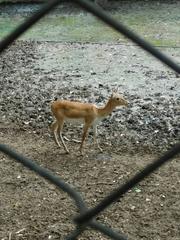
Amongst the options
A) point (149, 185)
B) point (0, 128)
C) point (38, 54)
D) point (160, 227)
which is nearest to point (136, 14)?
point (38, 54)

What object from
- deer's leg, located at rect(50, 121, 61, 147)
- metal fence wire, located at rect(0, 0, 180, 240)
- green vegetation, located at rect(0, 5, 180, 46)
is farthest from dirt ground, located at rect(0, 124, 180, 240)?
green vegetation, located at rect(0, 5, 180, 46)

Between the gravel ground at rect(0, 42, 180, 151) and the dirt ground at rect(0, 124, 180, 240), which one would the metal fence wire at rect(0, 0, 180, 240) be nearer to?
the dirt ground at rect(0, 124, 180, 240)

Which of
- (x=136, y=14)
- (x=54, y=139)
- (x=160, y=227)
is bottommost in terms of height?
(x=136, y=14)

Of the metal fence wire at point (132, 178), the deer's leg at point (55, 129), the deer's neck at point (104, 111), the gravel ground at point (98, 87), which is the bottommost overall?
the gravel ground at point (98, 87)

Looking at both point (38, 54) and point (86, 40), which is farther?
point (86, 40)

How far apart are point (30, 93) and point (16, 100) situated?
0.14m

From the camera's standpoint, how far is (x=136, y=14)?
18.0 ft

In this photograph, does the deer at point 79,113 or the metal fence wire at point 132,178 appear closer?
the metal fence wire at point 132,178

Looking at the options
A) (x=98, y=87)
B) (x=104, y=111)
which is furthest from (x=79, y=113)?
(x=98, y=87)

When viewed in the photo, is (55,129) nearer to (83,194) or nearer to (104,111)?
(104,111)

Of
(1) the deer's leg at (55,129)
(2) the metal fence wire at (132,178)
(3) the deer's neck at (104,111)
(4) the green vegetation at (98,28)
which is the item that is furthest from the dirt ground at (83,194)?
(4) the green vegetation at (98,28)

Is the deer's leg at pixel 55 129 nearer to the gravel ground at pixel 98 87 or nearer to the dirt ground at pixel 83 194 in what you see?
the dirt ground at pixel 83 194

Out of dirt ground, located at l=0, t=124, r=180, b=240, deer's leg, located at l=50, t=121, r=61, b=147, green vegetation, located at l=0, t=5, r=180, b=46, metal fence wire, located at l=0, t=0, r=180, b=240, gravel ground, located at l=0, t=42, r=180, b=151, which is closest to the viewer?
metal fence wire, located at l=0, t=0, r=180, b=240

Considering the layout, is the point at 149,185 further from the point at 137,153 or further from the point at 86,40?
the point at 86,40
